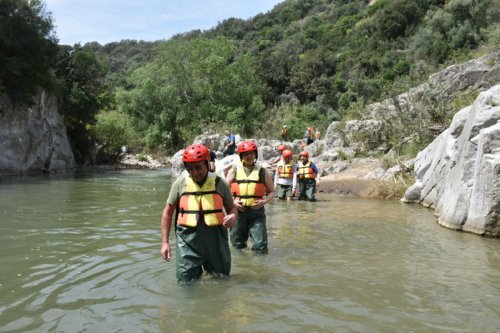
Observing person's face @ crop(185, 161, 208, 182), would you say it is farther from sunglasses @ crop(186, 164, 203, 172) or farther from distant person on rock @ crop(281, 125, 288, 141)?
distant person on rock @ crop(281, 125, 288, 141)

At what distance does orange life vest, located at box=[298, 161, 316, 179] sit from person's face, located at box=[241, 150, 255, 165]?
24.1 ft

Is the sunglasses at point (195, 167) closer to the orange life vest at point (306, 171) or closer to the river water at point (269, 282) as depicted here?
the river water at point (269, 282)

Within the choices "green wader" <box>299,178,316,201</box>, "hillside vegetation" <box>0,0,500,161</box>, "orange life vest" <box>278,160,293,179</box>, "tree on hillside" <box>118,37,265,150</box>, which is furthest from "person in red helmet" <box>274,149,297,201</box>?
"tree on hillside" <box>118,37,265,150</box>

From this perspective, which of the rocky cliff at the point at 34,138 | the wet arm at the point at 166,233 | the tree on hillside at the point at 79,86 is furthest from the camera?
the tree on hillside at the point at 79,86

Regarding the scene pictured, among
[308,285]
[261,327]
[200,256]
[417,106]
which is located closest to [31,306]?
[200,256]

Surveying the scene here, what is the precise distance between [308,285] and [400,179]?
1075cm

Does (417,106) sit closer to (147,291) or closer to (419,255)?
(419,255)

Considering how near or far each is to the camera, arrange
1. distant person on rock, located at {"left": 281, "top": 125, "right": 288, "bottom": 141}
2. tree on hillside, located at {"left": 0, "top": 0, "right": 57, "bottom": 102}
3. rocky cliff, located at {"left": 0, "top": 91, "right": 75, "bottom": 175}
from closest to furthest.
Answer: tree on hillside, located at {"left": 0, "top": 0, "right": 57, "bottom": 102} → rocky cliff, located at {"left": 0, "top": 91, "right": 75, "bottom": 175} → distant person on rock, located at {"left": 281, "top": 125, "right": 288, "bottom": 141}

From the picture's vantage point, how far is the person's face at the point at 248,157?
22.4 ft

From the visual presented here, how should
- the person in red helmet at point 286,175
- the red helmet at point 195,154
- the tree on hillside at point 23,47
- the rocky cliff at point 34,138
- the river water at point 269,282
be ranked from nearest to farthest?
the river water at point 269,282, the red helmet at point 195,154, the person in red helmet at point 286,175, the tree on hillside at point 23,47, the rocky cliff at point 34,138

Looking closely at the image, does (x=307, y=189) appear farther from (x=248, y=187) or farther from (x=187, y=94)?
(x=187, y=94)

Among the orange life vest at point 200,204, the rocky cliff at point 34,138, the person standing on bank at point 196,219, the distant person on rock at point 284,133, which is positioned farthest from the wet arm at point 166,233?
the distant person on rock at point 284,133

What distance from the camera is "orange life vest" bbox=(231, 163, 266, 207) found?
6.84 metres

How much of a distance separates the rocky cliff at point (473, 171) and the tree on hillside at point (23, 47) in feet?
75.4
